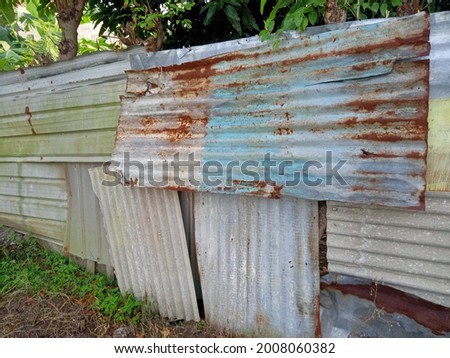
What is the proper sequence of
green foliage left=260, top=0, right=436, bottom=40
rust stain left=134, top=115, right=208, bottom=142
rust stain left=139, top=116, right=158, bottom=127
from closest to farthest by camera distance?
green foliage left=260, top=0, right=436, bottom=40 → rust stain left=134, top=115, right=208, bottom=142 → rust stain left=139, top=116, right=158, bottom=127

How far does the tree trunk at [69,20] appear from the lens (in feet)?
13.0

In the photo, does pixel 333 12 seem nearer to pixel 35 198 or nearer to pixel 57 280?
pixel 57 280

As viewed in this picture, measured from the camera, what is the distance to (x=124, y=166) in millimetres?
2625

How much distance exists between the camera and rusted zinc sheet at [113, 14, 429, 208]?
176cm

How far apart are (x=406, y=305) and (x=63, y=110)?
317cm

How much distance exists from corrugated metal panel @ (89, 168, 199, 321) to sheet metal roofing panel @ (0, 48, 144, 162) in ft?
1.45

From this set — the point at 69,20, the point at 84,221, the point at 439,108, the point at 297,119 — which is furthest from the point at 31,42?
the point at 439,108

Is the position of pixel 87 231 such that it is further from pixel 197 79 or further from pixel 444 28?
pixel 444 28

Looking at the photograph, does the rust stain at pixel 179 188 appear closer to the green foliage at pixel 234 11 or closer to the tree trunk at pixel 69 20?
the green foliage at pixel 234 11

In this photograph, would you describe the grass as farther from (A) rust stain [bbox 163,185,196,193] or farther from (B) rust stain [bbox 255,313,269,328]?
(A) rust stain [bbox 163,185,196,193]

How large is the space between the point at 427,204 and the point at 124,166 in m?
1.96

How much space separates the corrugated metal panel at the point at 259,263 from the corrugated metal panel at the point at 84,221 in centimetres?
120

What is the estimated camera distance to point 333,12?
216 centimetres

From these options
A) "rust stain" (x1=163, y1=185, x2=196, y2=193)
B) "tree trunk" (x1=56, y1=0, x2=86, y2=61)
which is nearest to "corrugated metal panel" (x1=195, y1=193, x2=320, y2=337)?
"rust stain" (x1=163, y1=185, x2=196, y2=193)
